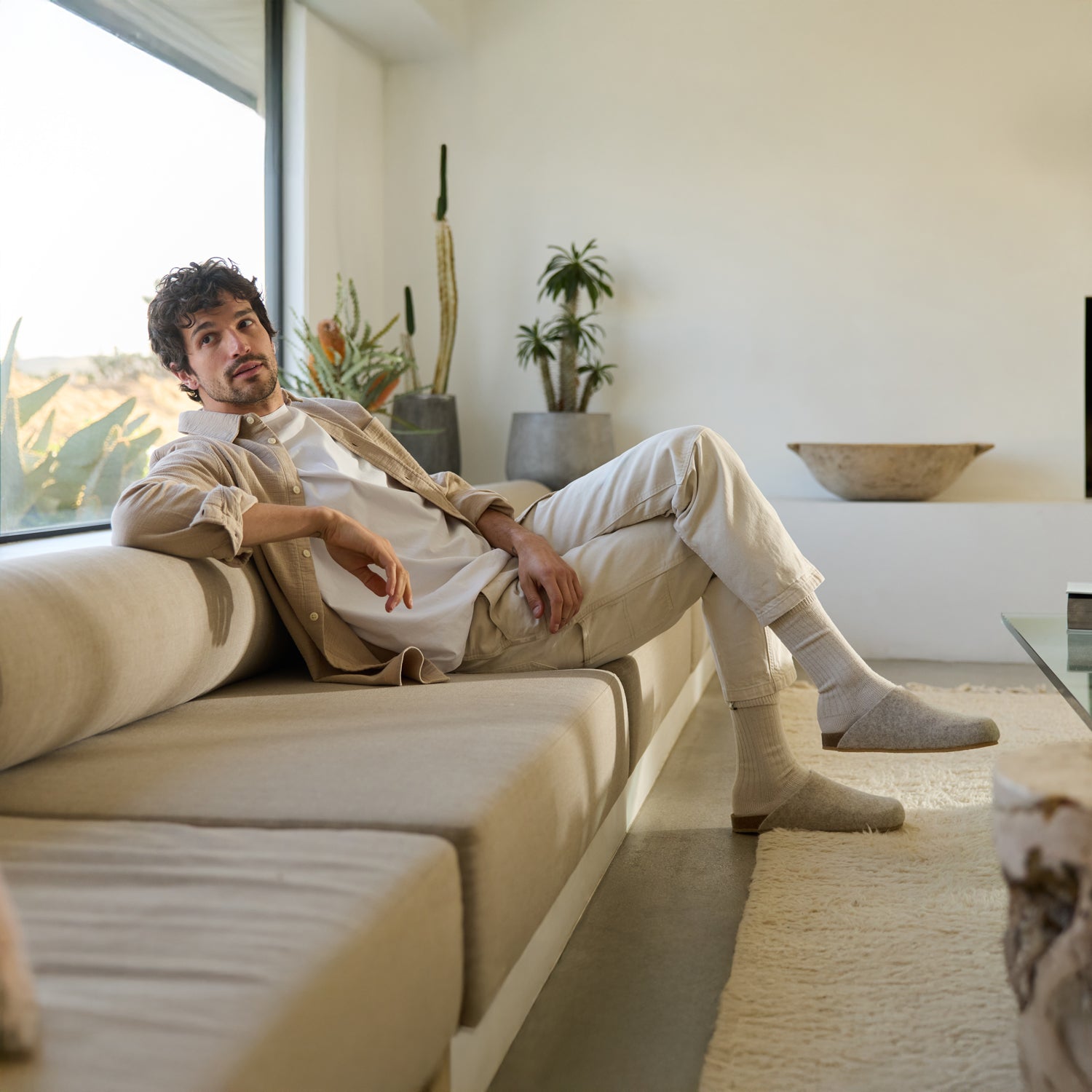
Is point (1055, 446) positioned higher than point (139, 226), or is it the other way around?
point (139, 226)

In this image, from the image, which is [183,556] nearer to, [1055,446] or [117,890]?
[117,890]

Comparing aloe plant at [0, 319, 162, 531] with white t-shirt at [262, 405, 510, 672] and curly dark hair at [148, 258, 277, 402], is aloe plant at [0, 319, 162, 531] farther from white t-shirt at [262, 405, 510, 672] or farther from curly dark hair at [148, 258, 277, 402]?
white t-shirt at [262, 405, 510, 672]

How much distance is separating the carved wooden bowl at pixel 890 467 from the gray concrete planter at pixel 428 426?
4.17ft

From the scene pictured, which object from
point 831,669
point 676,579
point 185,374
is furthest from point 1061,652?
point 185,374

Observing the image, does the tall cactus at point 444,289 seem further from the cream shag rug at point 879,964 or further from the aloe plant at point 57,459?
the cream shag rug at point 879,964

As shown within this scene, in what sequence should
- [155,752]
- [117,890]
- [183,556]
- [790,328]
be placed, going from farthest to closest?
1. [790,328]
2. [183,556]
3. [155,752]
4. [117,890]

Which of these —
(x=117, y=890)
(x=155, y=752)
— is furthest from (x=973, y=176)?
(x=117, y=890)

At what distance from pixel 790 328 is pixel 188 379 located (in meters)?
2.67

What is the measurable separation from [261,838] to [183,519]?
2.35 ft

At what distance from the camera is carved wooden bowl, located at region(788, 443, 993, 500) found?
379 cm

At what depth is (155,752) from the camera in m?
→ 1.39

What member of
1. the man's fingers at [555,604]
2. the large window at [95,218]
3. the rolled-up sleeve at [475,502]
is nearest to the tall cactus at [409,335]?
the large window at [95,218]

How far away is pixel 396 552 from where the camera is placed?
211 centimetres

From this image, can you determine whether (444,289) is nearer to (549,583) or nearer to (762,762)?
(549,583)
